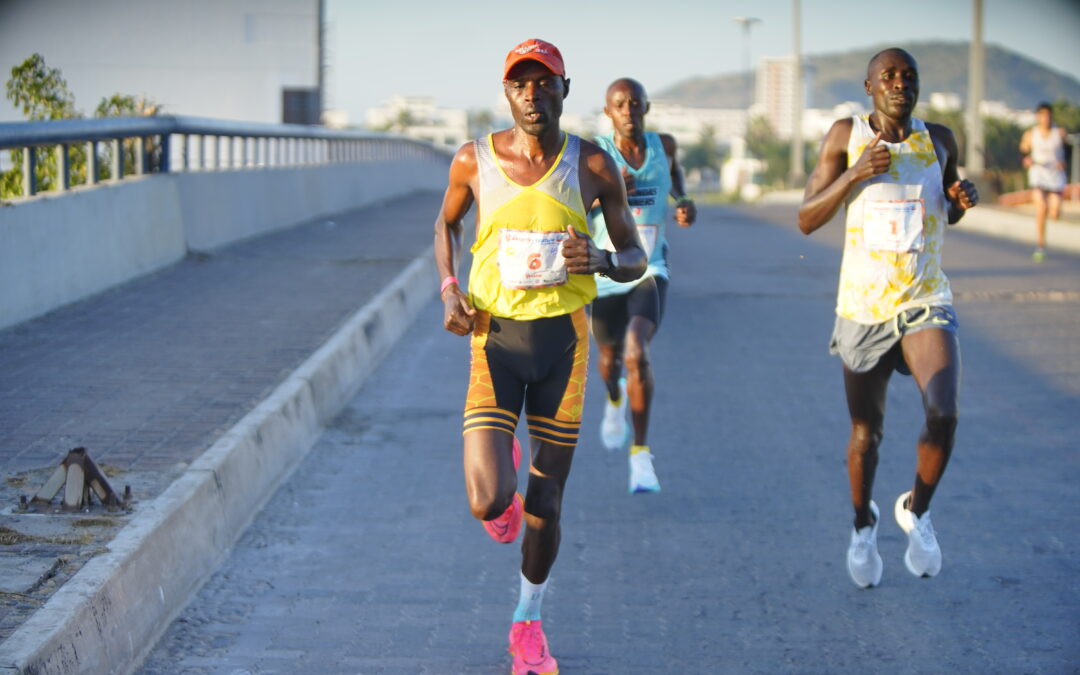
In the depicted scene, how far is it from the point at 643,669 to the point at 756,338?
7.67 m

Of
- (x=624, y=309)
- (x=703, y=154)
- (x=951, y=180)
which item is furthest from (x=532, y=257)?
(x=703, y=154)

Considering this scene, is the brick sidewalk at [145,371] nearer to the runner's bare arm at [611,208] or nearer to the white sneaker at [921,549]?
the runner's bare arm at [611,208]

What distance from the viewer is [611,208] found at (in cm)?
512

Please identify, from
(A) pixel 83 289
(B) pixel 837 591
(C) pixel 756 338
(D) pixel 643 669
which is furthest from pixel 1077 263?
(D) pixel 643 669

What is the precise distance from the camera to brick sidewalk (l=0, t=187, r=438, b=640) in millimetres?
5430

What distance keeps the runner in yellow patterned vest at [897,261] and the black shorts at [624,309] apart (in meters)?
2.06

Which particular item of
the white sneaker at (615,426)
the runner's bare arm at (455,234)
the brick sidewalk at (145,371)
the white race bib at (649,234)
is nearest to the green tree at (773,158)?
the brick sidewalk at (145,371)

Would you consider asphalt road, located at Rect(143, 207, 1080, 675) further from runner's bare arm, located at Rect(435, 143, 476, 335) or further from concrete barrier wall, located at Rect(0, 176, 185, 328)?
concrete barrier wall, located at Rect(0, 176, 185, 328)

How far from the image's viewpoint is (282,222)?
19719mm

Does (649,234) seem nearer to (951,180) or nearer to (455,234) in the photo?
(951,180)

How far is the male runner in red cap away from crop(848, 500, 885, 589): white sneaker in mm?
1409

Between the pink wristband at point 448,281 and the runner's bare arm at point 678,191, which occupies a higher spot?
the runner's bare arm at point 678,191

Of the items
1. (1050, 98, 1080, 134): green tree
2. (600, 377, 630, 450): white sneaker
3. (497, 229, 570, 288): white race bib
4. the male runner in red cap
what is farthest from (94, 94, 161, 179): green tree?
(1050, 98, 1080, 134): green tree

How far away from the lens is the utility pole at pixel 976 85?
85.5ft
